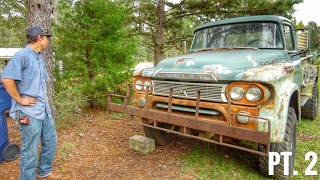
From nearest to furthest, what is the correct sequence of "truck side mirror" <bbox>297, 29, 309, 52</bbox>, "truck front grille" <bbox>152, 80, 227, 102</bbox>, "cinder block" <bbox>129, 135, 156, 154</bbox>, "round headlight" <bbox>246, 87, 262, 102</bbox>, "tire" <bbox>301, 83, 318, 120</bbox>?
1. "round headlight" <bbox>246, 87, 262, 102</bbox>
2. "truck front grille" <bbox>152, 80, 227, 102</bbox>
3. "cinder block" <bbox>129, 135, 156, 154</bbox>
4. "truck side mirror" <bbox>297, 29, 309, 52</bbox>
5. "tire" <bbox>301, 83, 318, 120</bbox>

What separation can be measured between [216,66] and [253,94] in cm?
60

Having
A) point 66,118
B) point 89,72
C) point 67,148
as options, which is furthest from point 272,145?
point 89,72

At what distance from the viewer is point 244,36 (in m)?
4.48

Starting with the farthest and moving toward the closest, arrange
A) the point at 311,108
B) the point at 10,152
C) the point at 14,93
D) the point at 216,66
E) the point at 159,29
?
the point at 159,29 → the point at 311,108 → the point at 10,152 → the point at 216,66 → the point at 14,93

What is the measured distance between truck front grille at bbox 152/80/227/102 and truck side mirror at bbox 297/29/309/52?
267cm

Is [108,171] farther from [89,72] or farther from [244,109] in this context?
[89,72]

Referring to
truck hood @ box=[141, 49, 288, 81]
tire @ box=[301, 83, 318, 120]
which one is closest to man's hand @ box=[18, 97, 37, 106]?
truck hood @ box=[141, 49, 288, 81]

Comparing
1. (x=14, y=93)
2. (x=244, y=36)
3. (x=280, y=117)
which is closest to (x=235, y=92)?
(x=280, y=117)

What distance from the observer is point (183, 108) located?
11.4 ft

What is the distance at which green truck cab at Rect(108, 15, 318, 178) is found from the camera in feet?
9.44

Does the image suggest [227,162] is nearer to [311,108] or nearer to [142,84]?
[142,84]

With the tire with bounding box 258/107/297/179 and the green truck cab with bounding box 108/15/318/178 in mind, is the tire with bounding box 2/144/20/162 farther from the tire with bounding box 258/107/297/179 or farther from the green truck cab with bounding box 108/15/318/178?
the tire with bounding box 258/107/297/179

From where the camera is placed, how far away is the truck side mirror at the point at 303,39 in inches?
191

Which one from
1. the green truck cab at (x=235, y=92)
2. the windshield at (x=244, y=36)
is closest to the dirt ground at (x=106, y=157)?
the green truck cab at (x=235, y=92)
